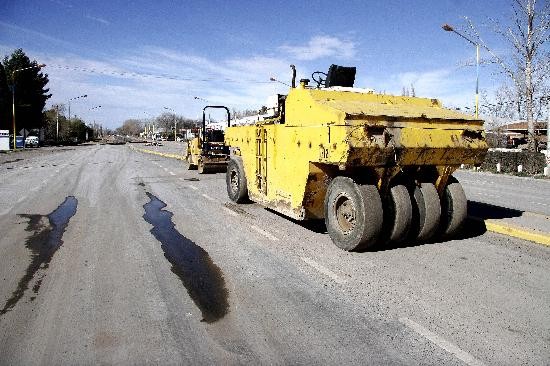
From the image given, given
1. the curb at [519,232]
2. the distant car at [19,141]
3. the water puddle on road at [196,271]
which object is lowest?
the water puddle on road at [196,271]

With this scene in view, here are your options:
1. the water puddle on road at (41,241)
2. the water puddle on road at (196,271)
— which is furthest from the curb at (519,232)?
the water puddle on road at (41,241)

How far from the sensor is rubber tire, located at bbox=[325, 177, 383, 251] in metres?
5.61

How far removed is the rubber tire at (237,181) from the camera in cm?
945

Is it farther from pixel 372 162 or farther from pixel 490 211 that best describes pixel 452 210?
pixel 490 211

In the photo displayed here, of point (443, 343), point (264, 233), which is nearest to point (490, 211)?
point (264, 233)

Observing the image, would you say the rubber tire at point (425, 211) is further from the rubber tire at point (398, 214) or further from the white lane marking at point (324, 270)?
the white lane marking at point (324, 270)

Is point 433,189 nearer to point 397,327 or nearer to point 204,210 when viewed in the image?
point 397,327

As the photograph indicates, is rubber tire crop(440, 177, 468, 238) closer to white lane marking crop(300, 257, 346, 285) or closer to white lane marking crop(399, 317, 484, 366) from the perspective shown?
A: white lane marking crop(300, 257, 346, 285)

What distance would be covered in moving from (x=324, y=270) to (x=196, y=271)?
156 cm

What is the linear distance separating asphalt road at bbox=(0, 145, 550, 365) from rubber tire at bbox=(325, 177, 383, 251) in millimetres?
207

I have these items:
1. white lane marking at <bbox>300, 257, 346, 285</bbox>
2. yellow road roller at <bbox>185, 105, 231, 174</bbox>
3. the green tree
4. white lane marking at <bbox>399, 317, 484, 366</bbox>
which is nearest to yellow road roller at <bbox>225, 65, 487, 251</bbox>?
white lane marking at <bbox>300, 257, 346, 285</bbox>

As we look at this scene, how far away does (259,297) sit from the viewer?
14.0 feet

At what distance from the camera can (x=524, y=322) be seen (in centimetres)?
370

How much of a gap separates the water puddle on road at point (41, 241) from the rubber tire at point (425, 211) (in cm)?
506
